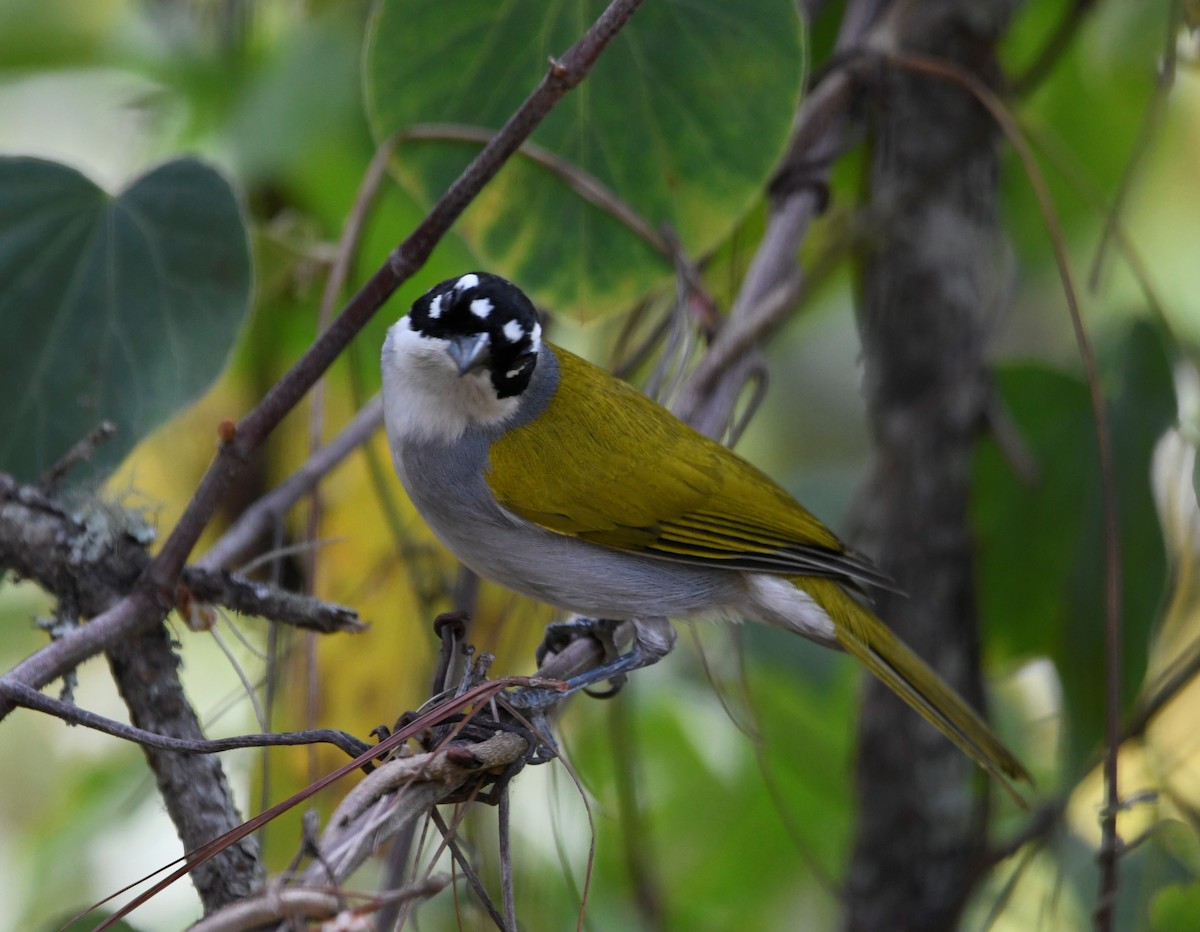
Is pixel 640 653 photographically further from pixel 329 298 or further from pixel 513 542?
pixel 329 298

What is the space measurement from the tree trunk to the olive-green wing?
502mm

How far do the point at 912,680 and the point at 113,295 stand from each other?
5.31 feet

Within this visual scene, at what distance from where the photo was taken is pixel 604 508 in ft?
7.39

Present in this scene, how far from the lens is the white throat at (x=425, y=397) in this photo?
2.11 m

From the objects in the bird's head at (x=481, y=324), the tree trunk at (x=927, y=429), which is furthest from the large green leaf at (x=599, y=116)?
the tree trunk at (x=927, y=429)

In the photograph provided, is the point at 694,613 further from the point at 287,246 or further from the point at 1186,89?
the point at 1186,89

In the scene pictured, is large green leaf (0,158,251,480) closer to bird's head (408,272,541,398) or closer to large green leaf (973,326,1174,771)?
bird's head (408,272,541,398)

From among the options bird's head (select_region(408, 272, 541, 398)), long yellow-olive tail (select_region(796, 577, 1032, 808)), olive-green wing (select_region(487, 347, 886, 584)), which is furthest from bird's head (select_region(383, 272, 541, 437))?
long yellow-olive tail (select_region(796, 577, 1032, 808))

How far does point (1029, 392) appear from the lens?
2.90 metres

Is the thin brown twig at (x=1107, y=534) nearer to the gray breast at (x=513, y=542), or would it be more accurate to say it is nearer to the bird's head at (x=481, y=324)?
the gray breast at (x=513, y=542)

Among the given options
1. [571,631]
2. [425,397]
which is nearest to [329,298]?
[425,397]

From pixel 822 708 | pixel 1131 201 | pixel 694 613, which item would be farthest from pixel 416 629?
pixel 1131 201

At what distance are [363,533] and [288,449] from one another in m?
0.62

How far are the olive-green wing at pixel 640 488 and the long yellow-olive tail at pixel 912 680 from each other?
9 cm
